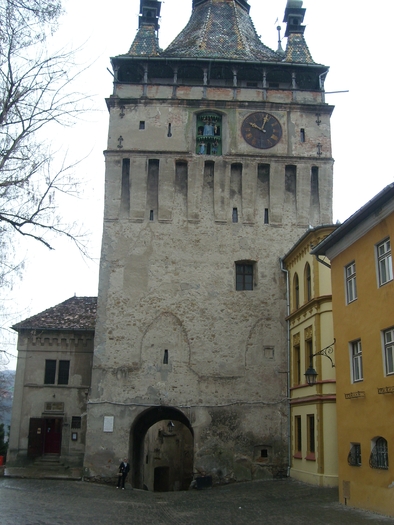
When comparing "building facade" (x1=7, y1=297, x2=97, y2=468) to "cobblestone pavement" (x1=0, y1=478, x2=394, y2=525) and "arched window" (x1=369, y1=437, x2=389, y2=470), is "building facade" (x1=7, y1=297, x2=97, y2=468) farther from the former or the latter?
"arched window" (x1=369, y1=437, x2=389, y2=470)

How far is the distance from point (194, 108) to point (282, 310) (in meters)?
10.7

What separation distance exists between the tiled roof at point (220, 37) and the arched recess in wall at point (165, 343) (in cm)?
1361

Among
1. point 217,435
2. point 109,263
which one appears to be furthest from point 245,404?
point 109,263

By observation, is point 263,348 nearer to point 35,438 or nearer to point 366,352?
point 366,352

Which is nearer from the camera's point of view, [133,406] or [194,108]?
[133,406]

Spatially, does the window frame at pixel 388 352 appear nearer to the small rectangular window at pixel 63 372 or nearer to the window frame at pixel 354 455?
the window frame at pixel 354 455

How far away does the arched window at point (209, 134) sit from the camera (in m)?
28.5

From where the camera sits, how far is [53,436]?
27812 millimetres

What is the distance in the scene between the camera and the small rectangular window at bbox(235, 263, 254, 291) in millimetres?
26953

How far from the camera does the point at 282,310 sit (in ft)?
86.4

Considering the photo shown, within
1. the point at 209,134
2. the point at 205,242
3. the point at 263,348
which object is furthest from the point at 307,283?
the point at 209,134

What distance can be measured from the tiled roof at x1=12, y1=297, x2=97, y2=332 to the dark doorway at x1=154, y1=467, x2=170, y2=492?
45.8ft

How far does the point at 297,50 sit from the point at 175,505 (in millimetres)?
23057

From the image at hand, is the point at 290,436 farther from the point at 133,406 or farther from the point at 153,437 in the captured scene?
the point at 153,437
